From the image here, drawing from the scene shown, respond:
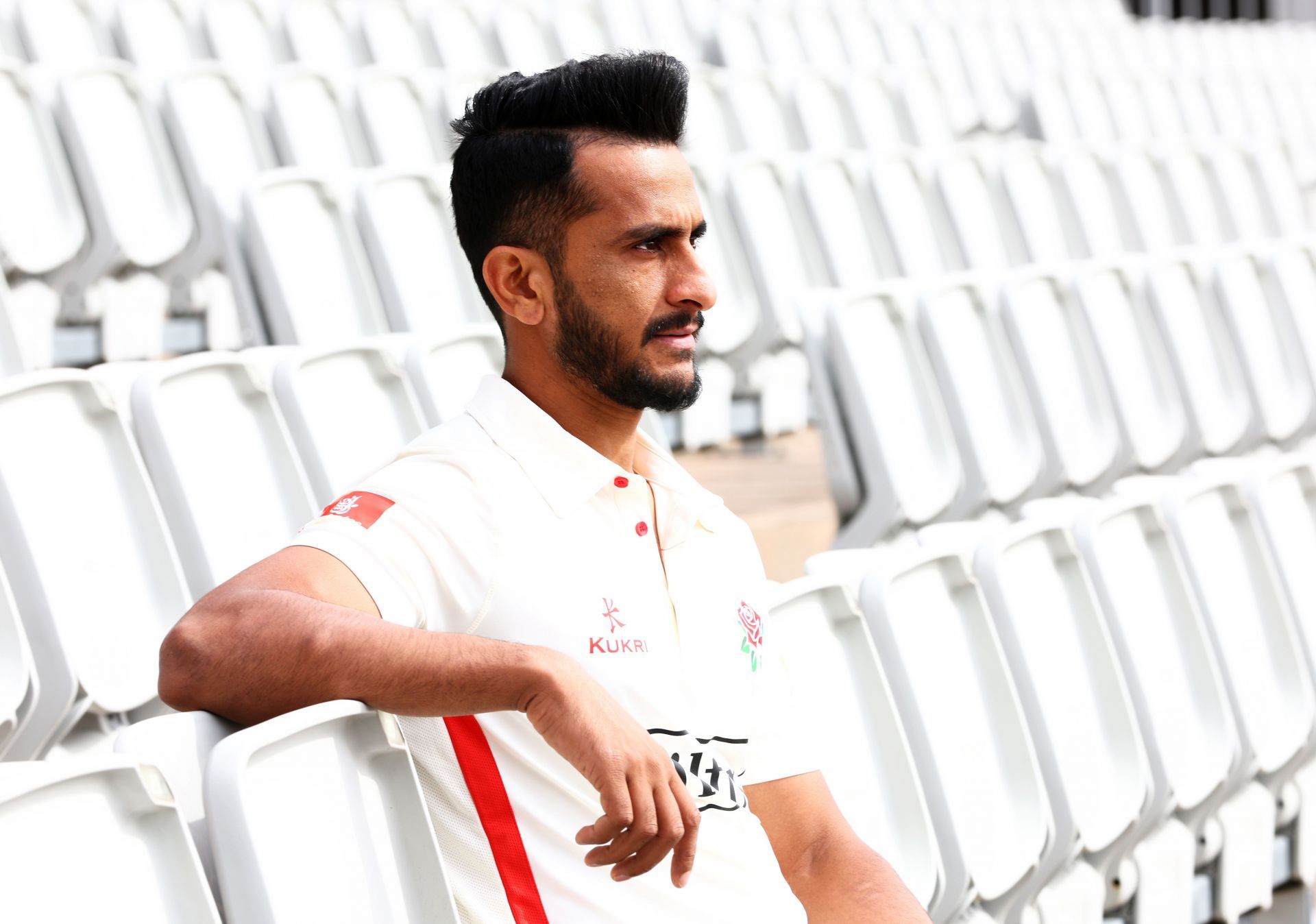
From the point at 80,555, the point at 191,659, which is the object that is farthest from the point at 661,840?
the point at 80,555

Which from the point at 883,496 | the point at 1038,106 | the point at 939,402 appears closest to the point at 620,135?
the point at 883,496

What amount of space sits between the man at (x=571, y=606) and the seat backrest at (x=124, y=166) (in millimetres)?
1094

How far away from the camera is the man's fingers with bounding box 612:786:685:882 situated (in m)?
0.63

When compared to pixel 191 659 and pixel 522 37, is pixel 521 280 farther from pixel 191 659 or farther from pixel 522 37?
pixel 522 37

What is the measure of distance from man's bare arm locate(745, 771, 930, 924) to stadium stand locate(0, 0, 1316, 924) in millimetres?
205

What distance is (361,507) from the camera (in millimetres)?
734

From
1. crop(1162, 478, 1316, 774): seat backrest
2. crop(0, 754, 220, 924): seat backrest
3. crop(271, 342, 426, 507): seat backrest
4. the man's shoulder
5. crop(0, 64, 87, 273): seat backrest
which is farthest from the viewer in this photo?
crop(0, 64, 87, 273): seat backrest

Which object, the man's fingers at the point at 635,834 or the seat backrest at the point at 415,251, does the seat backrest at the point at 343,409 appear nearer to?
the seat backrest at the point at 415,251

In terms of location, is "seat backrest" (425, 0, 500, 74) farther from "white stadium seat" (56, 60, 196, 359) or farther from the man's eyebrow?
the man's eyebrow

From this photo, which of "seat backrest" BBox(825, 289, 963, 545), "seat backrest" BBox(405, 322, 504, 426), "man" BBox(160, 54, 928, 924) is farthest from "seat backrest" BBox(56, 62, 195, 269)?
"man" BBox(160, 54, 928, 924)

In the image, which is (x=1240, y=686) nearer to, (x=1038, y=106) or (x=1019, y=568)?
(x=1019, y=568)

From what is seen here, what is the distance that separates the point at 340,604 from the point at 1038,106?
3181mm

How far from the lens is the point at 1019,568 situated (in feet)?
4.27

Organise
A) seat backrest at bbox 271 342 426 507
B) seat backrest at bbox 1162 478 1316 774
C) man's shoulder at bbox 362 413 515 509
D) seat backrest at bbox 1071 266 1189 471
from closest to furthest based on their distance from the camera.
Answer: man's shoulder at bbox 362 413 515 509 < seat backrest at bbox 271 342 426 507 < seat backrest at bbox 1162 478 1316 774 < seat backrest at bbox 1071 266 1189 471
